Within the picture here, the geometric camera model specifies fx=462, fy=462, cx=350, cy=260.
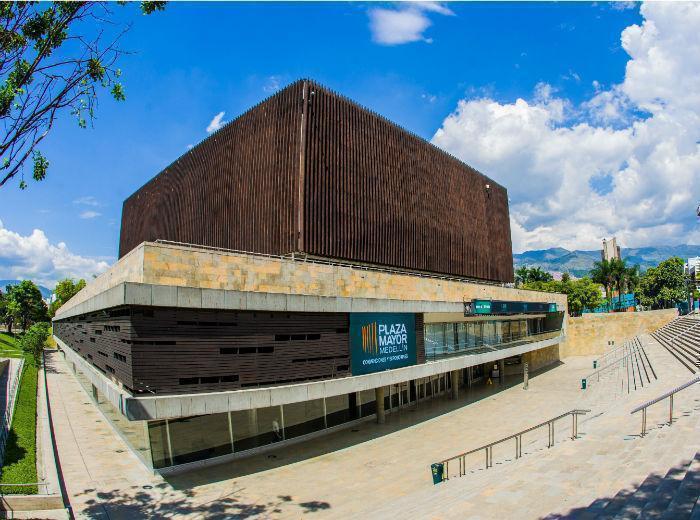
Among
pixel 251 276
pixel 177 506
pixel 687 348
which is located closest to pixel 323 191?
pixel 251 276

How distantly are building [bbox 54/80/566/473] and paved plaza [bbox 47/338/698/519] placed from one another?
1149 millimetres

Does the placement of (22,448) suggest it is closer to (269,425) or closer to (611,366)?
(269,425)

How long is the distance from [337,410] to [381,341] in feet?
12.1

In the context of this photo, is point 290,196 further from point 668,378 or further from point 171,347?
point 668,378

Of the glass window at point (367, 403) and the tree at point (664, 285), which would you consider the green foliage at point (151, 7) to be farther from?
the tree at point (664, 285)

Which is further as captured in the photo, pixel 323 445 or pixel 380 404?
pixel 380 404

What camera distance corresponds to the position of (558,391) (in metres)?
30.9

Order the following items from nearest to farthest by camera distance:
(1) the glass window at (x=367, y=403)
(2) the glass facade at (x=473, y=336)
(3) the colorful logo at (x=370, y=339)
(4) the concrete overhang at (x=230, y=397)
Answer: (4) the concrete overhang at (x=230, y=397), (3) the colorful logo at (x=370, y=339), (1) the glass window at (x=367, y=403), (2) the glass facade at (x=473, y=336)

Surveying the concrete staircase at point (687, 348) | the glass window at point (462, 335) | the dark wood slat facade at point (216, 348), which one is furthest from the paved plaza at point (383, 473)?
the glass window at point (462, 335)

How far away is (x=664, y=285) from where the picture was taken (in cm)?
8738

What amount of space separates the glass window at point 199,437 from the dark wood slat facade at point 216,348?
68.2 inches

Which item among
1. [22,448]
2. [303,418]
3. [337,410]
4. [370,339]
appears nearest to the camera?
[22,448]

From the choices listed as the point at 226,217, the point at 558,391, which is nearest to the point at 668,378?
the point at 558,391

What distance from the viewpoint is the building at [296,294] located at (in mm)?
14453
